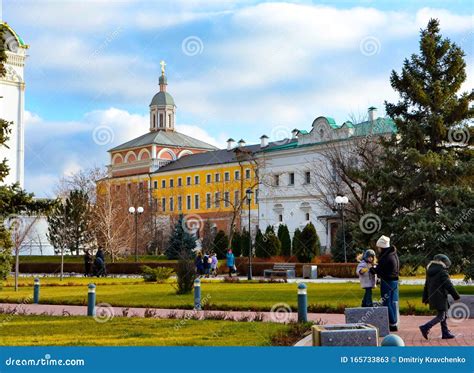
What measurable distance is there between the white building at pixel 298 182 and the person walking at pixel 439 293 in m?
44.4

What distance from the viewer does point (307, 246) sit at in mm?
43656

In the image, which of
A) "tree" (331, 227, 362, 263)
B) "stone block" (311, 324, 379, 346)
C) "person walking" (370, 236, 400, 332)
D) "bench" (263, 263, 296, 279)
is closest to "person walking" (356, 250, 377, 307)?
"person walking" (370, 236, 400, 332)

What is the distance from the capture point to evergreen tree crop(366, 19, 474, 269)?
21.0m

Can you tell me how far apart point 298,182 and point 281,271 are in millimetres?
31186

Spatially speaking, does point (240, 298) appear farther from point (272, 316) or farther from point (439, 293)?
point (439, 293)

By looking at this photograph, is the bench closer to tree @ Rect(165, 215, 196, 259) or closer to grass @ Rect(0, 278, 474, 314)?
grass @ Rect(0, 278, 474, 314)

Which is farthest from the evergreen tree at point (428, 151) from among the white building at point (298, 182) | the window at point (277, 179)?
the window at point (277, 179)

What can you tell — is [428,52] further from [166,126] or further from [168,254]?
[166,126]

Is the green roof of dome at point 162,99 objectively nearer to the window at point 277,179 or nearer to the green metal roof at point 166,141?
the green metal roof at point 166,141

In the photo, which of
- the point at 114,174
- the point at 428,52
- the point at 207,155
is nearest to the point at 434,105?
the point at 428,52

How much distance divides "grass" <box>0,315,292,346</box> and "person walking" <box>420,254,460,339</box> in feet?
8.05

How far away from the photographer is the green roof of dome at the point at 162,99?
95562 mm

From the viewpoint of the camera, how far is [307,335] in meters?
12.1

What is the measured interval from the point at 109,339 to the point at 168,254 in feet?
130
